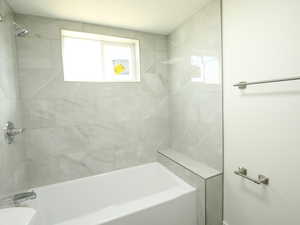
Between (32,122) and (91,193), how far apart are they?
1032 millimetres

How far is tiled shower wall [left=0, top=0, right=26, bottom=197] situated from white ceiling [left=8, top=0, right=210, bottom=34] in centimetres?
27

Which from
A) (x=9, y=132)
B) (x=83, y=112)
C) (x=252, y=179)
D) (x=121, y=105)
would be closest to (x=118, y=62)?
(x=121, y=105)

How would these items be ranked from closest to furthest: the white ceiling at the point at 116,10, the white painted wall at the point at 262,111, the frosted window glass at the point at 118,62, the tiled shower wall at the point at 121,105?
the white painted wall at the point at 262,111 → the white ceiling at the point at 116,10 → the tiled shower wall at the point at 121,105 → the frosted window glass at the point at 118,62

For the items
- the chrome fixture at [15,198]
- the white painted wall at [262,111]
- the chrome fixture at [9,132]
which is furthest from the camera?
the chrome fixture at [9,132]

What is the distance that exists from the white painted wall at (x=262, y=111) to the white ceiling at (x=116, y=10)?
1.51 feet

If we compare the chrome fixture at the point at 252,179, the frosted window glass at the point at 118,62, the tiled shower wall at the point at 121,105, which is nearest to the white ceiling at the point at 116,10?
the tiled shower wall at the point at 121,105

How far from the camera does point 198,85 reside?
174 centimetres

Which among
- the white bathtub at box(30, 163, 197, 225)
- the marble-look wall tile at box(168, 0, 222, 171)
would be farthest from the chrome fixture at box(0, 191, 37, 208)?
the marble-look wall tile at box(168, 0, 222, 171)

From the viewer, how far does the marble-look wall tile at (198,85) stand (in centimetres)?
152

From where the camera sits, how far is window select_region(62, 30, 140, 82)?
190cm

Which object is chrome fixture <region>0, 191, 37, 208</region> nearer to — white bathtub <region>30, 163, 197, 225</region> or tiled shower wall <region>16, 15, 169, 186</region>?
white bathtub <region>30, 163, 197, 225</region>

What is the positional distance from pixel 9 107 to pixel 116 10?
4.28ft

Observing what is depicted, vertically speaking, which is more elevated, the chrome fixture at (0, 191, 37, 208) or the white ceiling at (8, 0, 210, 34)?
the white ceiling at (8, 0, 210, 34)

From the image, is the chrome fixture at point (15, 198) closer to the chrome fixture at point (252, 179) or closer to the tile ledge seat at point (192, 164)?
the tile ledge seat at point (192, 164)
